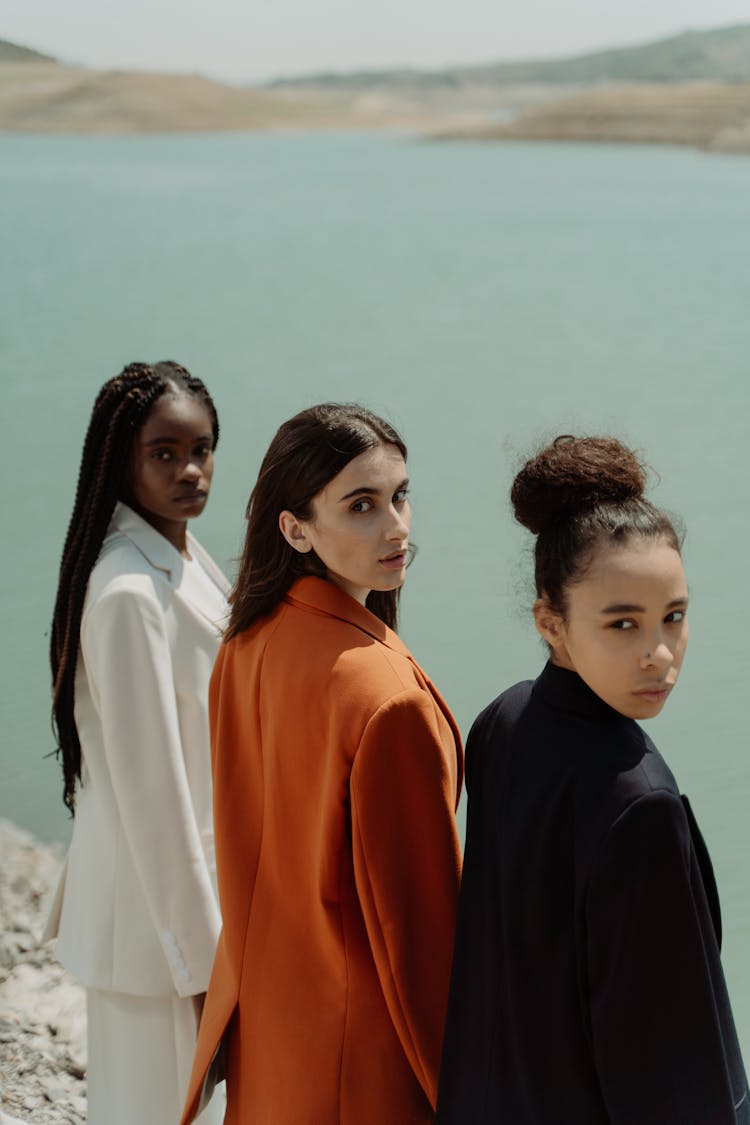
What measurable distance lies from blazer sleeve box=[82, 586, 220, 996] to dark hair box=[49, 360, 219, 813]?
0.25ft

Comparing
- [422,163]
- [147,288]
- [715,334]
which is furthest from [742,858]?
[422,163]

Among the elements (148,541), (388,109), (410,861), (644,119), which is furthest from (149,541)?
(388,109)

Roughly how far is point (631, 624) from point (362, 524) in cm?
36

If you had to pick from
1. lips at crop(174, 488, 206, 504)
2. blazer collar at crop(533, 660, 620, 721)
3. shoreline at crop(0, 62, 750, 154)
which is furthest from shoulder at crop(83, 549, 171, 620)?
shoreline at crop(0, 62, 750, 154)

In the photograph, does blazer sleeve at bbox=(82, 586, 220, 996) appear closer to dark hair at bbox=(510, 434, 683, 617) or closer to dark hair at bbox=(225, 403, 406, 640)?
dark hair at bbox=(225, 403, 406, 640)

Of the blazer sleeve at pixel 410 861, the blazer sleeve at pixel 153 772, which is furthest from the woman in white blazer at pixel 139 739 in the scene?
the blazer sleeve at pixel 410 861

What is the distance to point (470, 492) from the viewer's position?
22.6ft

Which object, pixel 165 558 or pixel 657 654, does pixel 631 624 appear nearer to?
pixel 657 654

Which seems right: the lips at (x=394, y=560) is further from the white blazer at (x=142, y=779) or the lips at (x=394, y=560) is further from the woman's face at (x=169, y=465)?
the woman's face at (x=169, y=465)

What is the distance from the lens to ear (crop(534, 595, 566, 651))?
1265 mm

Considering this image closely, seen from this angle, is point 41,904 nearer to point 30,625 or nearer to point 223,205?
point 30,625

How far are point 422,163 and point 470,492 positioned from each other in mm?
2995

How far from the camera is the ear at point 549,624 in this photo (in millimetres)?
1265

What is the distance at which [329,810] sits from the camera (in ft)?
4.58
